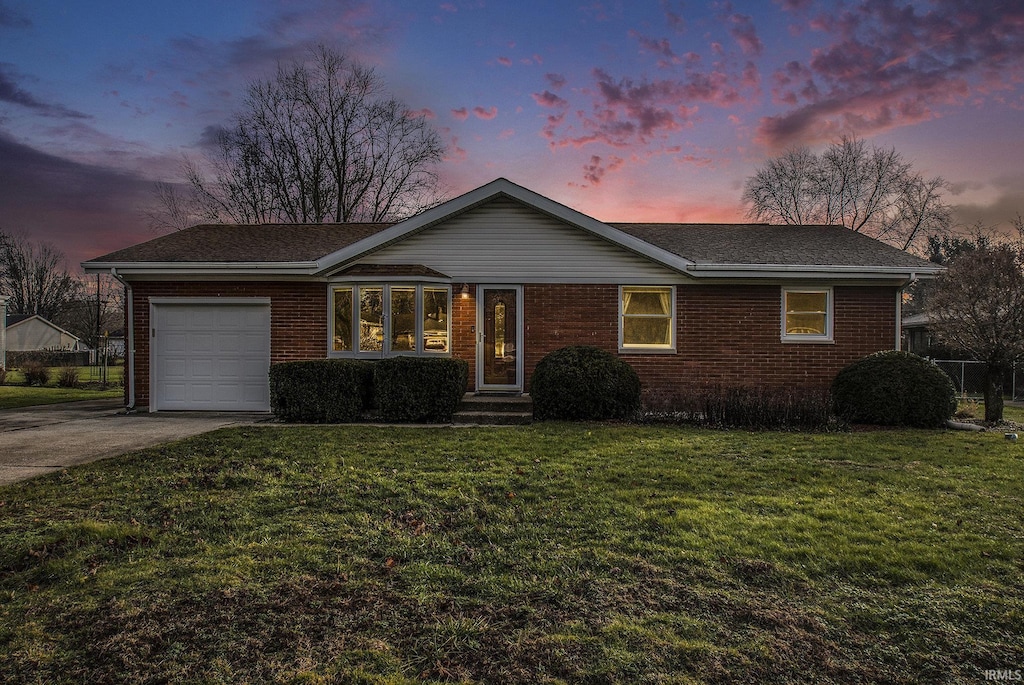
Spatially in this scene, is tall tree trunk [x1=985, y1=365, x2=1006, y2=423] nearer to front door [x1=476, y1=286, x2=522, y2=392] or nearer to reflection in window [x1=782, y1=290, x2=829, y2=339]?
reflection in window [x1=782, y1=290, x2=829, y2=339]

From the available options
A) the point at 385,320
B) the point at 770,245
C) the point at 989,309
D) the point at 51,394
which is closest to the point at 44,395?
the point at 51,394

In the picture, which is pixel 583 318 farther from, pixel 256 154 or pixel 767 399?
pixel 256 154

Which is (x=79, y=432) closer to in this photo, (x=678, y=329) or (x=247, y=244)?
(x=247, y=244)

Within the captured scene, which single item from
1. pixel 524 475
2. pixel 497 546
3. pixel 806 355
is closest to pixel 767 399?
pixel 806 355

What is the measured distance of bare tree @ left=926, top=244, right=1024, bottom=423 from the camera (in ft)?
35.0

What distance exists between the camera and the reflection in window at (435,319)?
11516mm

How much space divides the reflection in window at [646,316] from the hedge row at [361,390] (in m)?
4.35

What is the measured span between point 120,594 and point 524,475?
12.2 ft

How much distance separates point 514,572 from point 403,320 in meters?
8.67

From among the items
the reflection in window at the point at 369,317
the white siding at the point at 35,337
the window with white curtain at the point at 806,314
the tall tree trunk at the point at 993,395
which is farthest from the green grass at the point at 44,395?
the white siding at the point at 35,337

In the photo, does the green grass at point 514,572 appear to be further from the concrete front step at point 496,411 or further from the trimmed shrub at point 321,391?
the trimmed shrub at point 321,391

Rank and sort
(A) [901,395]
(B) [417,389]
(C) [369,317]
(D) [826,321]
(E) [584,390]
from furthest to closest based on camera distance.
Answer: (D) [826,321]
(C) [369,317]
(B) [417,389]
(E) [584,390]
(A) [901,395]

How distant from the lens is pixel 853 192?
102ft

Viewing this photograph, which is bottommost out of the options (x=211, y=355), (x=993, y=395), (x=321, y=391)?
(x=993, y=395)
